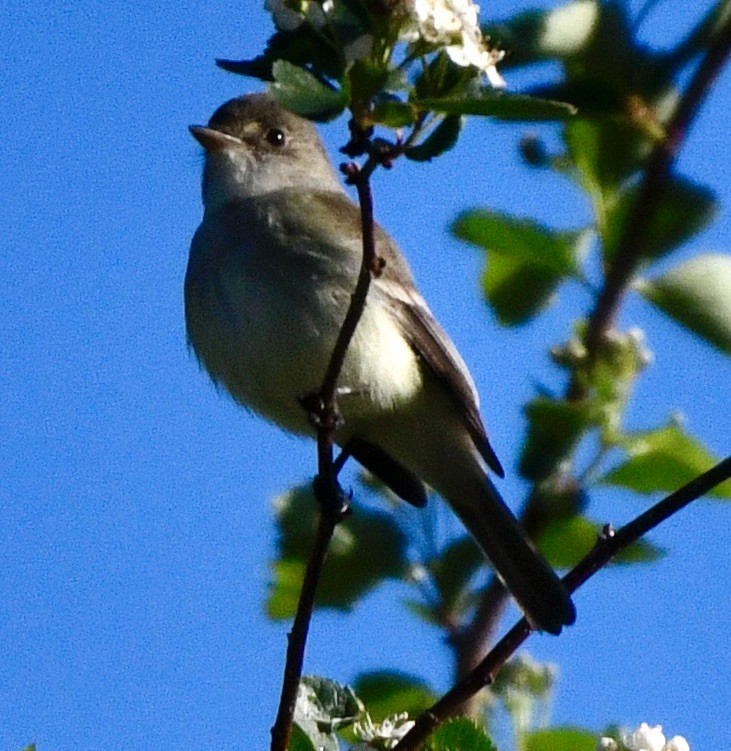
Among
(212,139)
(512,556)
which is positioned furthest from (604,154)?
(212,139)

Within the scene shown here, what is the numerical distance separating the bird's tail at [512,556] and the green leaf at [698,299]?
27.1 inches

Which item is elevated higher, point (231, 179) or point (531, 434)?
point (231, 179)

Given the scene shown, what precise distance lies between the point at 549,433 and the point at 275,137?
227 centimetres

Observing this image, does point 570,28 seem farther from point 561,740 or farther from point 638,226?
point 561,740

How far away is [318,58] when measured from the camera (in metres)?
1.78

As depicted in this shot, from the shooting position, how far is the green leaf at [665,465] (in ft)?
8.35

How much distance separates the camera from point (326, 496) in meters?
2.34

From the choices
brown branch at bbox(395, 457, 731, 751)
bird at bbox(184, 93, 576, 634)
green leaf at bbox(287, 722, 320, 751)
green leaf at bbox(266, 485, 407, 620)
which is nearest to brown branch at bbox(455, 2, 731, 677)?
green leaf at bbox(266, 485, 407, 620)

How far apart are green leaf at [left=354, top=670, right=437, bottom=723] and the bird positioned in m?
0.81

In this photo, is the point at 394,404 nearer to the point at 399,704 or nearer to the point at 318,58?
the point at 399,704

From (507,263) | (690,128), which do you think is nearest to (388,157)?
(690,128)

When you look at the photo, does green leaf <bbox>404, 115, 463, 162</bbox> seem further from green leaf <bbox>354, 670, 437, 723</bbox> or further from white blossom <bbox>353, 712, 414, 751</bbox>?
green leaf <bbox>354, 670, 437, 723</bbox>

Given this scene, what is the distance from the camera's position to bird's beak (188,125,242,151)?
4.14m

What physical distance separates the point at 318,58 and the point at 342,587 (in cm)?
111
